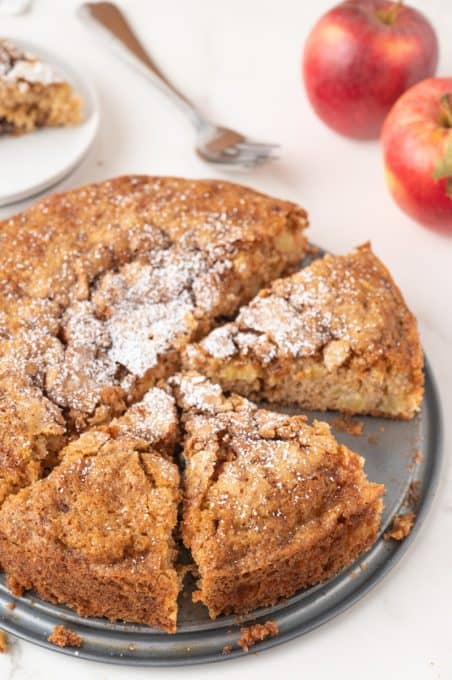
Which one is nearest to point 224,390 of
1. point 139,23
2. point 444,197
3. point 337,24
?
point 444,197

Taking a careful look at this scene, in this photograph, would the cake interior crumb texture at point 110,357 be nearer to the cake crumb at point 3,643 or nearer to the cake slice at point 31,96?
the cake crumb at point 3,643

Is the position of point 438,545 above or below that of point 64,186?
below

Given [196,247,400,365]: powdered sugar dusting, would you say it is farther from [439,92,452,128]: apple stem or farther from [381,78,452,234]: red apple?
[439,92,452,128]: apple stem

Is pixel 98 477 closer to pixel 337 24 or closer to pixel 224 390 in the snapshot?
pixel 224 390

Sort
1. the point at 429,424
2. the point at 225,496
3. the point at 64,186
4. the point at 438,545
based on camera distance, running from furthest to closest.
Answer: the point at 64,186
the point at 429,424
the point at 438,545
the point at 225,496

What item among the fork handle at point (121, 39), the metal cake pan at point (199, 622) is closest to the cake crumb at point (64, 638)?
the metal cake pan at point (199, 622)

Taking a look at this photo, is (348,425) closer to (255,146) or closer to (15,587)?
(15,587)

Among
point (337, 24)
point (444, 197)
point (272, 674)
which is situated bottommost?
point (272, 674)
